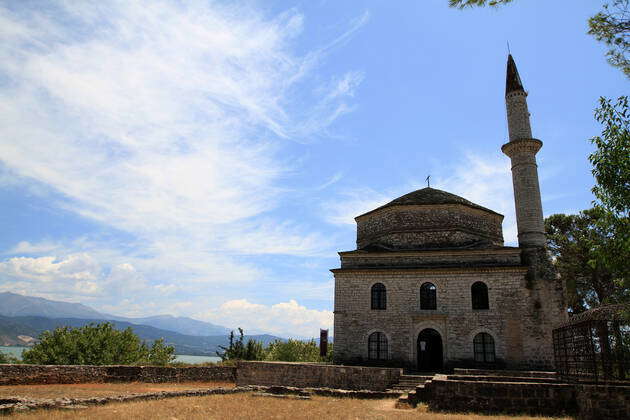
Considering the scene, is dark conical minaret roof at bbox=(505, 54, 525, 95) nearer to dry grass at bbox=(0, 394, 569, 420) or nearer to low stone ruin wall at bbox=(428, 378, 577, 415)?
low stone ruin wall at bbox=(428, 378, 577, 415)

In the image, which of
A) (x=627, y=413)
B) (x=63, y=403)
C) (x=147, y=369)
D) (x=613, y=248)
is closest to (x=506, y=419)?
(x=627, y=413)

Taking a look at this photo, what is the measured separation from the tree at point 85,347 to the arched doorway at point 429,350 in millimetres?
16723

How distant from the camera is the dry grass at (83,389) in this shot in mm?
14630

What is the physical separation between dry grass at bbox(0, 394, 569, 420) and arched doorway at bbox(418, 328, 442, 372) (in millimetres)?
9622

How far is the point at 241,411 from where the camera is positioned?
37.2 feet

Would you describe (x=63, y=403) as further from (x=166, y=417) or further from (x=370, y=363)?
(x=370, y=363)

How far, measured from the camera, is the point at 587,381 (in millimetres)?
12250

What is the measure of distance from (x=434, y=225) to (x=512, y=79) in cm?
1048

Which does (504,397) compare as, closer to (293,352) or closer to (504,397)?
(504,397)

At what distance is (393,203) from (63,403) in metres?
20.8

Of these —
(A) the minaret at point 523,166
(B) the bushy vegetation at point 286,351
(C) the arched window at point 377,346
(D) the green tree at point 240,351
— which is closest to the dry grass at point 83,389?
(C) the arched window at point 377,346

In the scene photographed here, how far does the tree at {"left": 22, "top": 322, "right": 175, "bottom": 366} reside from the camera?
26.2m

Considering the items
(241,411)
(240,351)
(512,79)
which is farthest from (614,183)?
(240,351)

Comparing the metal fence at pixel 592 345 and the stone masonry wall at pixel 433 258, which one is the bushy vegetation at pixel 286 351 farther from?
the metal fence at pixel 592 345
